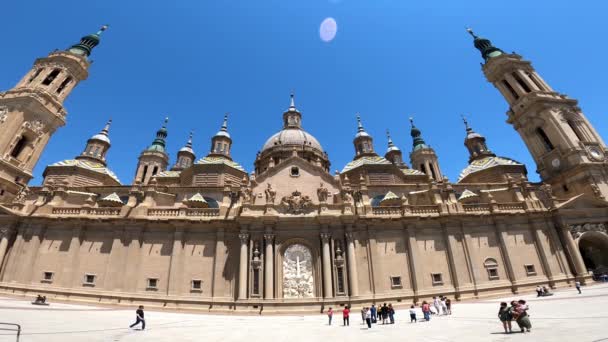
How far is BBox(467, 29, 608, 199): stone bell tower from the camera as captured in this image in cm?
3369

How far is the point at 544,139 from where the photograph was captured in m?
39.8

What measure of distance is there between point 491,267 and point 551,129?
22.8 metres

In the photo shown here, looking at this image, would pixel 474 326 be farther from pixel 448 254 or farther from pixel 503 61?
pixel 503 61

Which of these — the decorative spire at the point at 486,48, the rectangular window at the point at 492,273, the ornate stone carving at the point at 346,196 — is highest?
the decorative spire at the point at 486,48

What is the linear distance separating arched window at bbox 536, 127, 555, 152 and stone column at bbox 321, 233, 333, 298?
3346cm

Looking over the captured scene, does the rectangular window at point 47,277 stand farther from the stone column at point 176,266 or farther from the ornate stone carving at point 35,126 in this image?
the ornate stone carving at point 35,126

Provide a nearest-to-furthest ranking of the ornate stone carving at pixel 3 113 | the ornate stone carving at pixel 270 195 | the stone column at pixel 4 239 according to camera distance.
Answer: the stone column at pixel 4 239 → the ornate stone carving at pixel 270 195 → the ornate stone carving at pixel 3 113

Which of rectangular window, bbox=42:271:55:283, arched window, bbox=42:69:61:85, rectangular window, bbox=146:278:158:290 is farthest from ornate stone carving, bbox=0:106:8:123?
rectangular window, bbox=146:278:158:290

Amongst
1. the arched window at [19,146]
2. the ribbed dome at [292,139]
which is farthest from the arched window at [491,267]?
the arched window at [19,146]

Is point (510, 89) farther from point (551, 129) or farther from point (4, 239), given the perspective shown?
point (4, 239)

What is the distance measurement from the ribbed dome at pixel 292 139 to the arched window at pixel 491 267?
31091mm

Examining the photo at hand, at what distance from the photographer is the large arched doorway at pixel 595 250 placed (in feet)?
95.6

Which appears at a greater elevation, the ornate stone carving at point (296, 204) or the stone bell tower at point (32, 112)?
the stone bell tower at point (32, 112)

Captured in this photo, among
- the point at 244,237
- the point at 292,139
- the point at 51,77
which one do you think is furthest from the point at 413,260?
the point at 51,77
